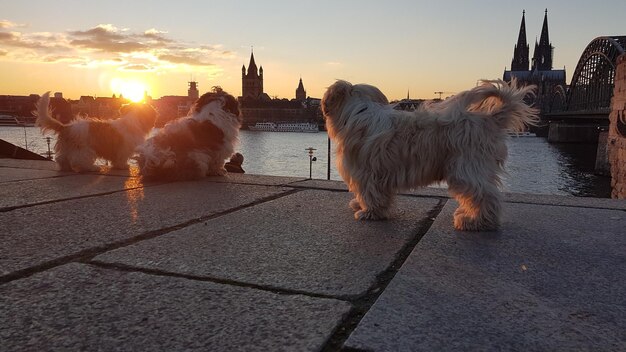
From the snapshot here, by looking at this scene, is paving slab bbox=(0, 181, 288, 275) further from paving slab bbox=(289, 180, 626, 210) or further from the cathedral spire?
the cathedral spire

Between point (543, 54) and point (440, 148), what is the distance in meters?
157

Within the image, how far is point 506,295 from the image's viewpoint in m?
1.71

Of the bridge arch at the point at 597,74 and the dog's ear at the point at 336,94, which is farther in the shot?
the bridge arch at the point at 597,74

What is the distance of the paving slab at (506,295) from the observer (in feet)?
4.41

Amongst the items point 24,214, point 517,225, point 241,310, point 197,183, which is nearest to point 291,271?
point 241,310

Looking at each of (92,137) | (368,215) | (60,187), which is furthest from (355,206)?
Answer: (92,137)

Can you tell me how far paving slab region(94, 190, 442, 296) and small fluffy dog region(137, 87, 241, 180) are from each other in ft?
7.55

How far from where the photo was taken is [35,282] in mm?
1744

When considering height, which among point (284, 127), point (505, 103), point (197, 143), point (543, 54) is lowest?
point (284, 127)

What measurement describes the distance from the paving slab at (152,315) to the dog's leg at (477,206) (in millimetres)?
1615

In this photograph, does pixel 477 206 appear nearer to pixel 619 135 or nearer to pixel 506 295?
pixel 506 295

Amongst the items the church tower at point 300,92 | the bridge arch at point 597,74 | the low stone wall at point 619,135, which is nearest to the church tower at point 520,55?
the church tower at point 300,92

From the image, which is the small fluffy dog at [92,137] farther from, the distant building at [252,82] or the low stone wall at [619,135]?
the distant building at [252,82]

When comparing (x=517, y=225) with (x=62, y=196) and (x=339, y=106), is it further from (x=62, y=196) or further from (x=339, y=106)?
(x=62, y=196)
